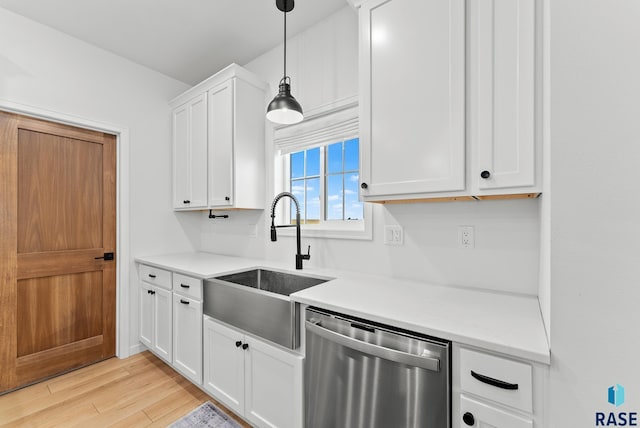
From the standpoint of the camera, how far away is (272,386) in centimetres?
150

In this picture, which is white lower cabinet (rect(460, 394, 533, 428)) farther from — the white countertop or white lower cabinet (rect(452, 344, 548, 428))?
the white countertop

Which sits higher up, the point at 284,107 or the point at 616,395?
the point at 284,107

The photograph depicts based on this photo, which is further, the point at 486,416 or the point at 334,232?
the point at 334,232

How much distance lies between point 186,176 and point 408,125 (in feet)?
7.47

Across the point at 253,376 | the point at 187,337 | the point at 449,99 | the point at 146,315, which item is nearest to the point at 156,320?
the point at 146,315

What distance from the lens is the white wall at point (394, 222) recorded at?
1395 millimetres

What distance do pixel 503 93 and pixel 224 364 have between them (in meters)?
2.07

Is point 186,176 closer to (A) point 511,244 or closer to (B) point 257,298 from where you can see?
(B) point 257,298

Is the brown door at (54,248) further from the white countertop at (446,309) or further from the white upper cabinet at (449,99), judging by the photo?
the white upper cabinet at (449,99)

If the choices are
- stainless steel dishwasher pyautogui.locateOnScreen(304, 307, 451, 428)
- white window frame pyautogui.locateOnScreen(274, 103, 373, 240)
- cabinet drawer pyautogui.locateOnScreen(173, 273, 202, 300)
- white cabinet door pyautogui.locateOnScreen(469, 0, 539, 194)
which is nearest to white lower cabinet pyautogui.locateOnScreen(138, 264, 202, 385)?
cabinet drawer pyautogui.locateOnScreen(173, 273, 202, 300)

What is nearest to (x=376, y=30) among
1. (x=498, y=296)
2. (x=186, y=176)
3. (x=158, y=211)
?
(x=498, y=296)

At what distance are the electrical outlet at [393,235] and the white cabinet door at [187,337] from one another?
4.42ft

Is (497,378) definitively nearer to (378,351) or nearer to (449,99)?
(378,351)

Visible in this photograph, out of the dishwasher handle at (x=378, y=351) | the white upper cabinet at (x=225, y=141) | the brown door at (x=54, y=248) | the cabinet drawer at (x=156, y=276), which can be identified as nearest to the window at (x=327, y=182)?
the white upper cabinet at (x=225, y=141)
